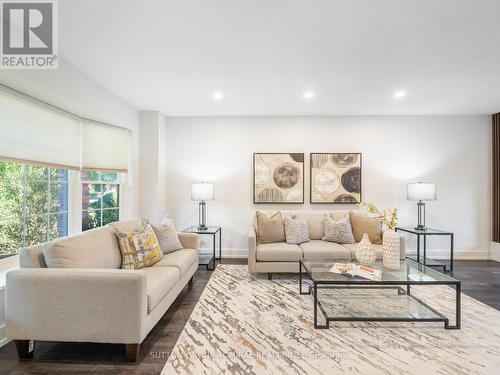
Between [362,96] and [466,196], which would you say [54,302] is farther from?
[466,196]

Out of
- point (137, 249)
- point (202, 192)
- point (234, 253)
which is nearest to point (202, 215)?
point (202, 192)

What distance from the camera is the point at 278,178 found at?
4.25 m

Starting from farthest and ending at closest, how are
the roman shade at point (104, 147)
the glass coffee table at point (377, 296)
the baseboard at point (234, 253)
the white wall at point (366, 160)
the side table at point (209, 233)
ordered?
the baseboard at point (234, 253) < the white wall at point (366, 160) < the side table at point (209, 233) < the roman shade at point (104, 147) < the glass coffee table at point (377, 296)

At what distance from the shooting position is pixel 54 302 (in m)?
1.71

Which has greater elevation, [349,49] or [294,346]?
[349,49]

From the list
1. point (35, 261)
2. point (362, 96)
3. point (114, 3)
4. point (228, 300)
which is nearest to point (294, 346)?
point (228, 300)

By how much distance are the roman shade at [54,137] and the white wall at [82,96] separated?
10 centimetres

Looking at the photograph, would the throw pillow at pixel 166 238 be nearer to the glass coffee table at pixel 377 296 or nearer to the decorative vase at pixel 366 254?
the glass coffee table at pixel 377 296

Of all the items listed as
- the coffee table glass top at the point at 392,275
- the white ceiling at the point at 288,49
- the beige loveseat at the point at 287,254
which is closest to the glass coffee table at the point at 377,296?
the coffee table glass top at the point at 392,275

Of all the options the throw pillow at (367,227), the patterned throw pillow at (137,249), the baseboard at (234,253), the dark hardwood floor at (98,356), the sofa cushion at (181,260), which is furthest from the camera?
the baseboard at (234,253)

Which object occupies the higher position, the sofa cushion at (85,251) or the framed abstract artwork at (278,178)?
the framed abstract artwork at (278,178)

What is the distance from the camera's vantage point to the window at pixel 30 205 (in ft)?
7.41

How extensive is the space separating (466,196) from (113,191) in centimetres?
585

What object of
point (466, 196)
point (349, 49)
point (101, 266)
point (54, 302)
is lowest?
point (54, 302)
